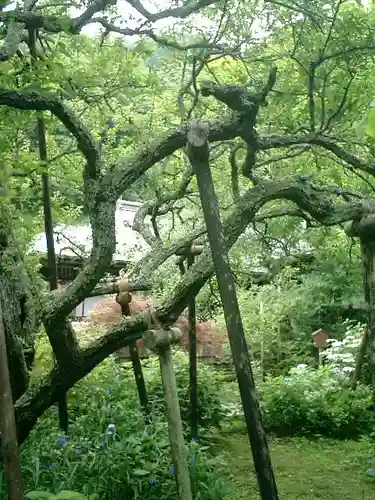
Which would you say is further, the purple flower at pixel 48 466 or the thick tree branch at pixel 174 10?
the purple flower at pixel 48 466

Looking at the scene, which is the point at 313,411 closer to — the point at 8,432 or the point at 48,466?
the point at 48,466

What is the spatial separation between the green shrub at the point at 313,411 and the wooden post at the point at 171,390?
4.29 metres

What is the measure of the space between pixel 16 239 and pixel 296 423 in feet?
15.0

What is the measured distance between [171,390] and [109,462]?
1.32m

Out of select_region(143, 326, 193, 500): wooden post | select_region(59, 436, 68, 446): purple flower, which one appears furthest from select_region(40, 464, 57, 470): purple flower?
select_region(143, 326, 193, 500): wooden post

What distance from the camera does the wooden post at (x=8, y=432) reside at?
67.8 inches

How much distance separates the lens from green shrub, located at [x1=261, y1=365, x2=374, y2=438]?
6.54 metres

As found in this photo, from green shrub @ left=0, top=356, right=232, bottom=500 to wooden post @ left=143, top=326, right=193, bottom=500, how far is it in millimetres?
872

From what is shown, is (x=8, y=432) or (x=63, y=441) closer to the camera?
(x=8, y=432)

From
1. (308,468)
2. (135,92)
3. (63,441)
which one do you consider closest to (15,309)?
(63,441)

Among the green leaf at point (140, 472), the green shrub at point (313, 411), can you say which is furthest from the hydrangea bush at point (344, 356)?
the green leaf at point (140, 472)

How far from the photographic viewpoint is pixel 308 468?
5.19 metres

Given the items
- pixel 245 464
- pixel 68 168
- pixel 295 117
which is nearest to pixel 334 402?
pixel 245 464

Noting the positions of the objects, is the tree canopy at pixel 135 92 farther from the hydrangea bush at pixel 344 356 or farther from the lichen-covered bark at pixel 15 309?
the hydrangea bush at pixel 344 356
